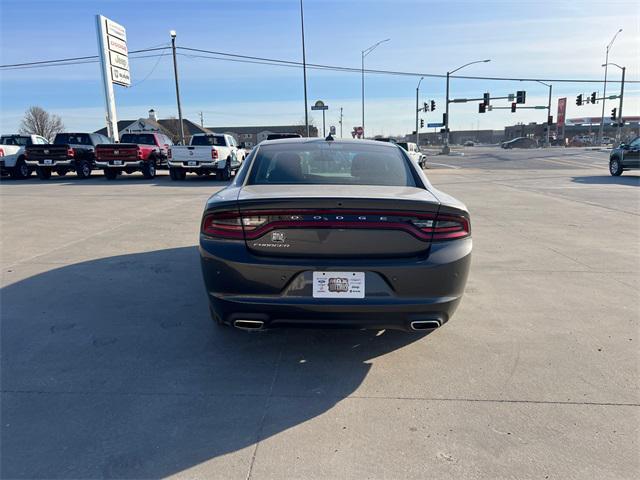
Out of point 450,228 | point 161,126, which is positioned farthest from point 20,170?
point 161,126

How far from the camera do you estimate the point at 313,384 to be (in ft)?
10.1

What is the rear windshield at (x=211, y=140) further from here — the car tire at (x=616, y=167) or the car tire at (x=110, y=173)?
the car tire at (x=616, y=167)

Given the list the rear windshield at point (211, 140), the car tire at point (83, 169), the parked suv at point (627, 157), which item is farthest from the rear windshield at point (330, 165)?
the parked suv at point (627, 157)

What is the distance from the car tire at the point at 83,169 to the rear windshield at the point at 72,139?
1.17 meters

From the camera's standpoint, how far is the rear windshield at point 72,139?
20.6 meters

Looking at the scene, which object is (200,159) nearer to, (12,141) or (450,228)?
(12,141)

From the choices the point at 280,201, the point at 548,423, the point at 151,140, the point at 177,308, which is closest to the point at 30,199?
the point at 151,140

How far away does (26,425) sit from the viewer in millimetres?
2629

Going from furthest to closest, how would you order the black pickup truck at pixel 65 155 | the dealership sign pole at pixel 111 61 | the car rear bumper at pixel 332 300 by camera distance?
the dealership sign pole at pixel 111 61, the black pickup truck at pixel 65 155, the car rear bumper at pixel 332 300

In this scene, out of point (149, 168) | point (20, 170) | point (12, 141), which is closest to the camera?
point (149, 168)

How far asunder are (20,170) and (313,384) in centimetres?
2232

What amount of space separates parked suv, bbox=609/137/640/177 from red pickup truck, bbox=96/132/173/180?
2129cm

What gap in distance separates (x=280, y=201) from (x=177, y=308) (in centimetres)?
206

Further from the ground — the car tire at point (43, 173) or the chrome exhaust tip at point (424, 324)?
the car tire at point (43, 173)
